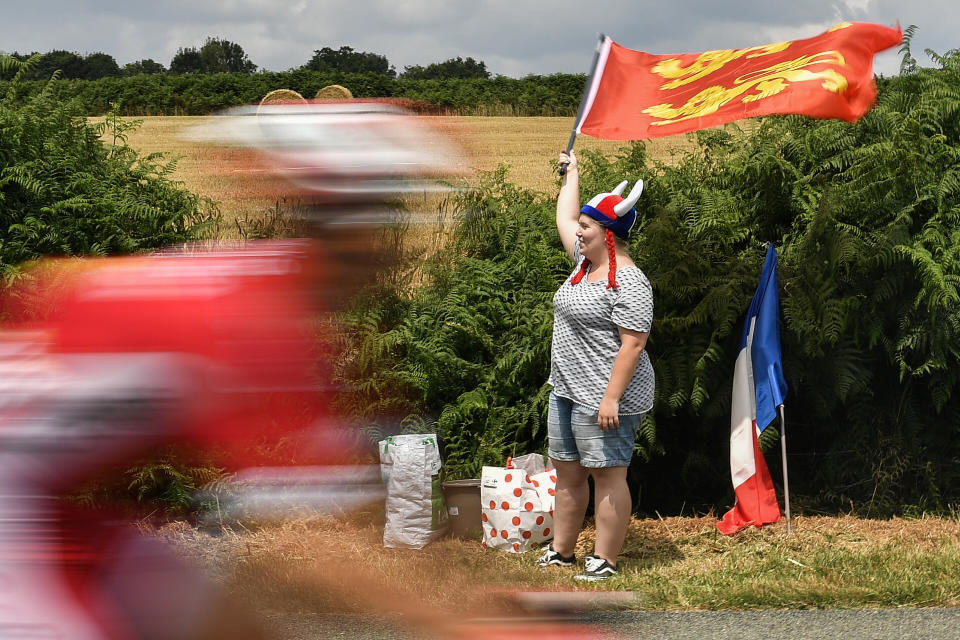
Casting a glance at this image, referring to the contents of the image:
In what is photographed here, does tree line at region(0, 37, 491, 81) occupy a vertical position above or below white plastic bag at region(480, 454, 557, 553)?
above

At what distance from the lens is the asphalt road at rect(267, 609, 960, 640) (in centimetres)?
426

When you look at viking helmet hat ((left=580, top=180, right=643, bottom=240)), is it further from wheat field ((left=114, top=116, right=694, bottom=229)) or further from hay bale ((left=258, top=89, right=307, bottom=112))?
hay bale ((left=258, top=89, right=307, bottom=112))

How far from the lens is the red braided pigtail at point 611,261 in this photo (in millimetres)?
4969

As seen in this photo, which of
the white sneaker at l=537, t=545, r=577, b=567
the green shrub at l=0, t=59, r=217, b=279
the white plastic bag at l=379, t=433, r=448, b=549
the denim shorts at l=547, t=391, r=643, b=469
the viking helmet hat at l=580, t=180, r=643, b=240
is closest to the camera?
the viking helmet hat at l=580, t=180, r=643, b=240

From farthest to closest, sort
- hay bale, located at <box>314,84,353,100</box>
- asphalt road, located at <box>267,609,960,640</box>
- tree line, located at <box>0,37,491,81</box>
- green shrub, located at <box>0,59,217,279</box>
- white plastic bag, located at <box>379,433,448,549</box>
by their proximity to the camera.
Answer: tree line, located at <box>0,37,491,81</box>, green shrub, located at <box>0,59,217,279</box>, white plastic bag, located at <box>379,433,448,549</box>, asphalt road, located at <box>267,609,960,640</box>, hay bale, located at <box>314,84,353,100</box>

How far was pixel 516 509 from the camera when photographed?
5703 mm

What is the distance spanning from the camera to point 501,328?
7.16 meters

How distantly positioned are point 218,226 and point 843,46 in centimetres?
497

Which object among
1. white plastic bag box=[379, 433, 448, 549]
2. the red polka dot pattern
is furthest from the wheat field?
the red polka dot pattern

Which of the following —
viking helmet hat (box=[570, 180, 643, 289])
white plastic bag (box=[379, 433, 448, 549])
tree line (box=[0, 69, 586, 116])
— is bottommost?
white plastic bag (box=[379, 433, 448, 549])

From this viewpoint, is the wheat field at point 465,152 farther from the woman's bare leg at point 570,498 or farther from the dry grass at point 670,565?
the woman's bare leg at point 570,498

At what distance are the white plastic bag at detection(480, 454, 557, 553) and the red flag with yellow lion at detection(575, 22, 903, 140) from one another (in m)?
2.03

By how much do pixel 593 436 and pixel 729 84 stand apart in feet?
7.07

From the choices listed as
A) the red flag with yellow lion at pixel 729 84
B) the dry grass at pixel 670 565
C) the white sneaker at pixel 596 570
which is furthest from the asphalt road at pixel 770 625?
the red flag with yellow lion at pixel 729 84
